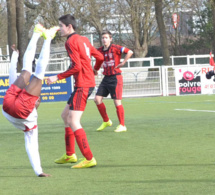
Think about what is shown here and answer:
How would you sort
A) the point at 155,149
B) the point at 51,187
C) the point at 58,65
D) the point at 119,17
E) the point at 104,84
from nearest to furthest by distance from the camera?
the point at 51,187
the point at 155,149
the point at 104,84
the point at 58,65
the point at 119,17

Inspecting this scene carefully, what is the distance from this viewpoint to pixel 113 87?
472 inches

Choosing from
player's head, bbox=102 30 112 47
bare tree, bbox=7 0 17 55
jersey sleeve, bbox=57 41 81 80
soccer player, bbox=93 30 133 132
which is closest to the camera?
jersey sleeve, bbox=57 41 81 80

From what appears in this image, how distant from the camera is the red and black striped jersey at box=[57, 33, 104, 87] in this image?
746 centimetres

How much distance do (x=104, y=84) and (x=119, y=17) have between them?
140ft

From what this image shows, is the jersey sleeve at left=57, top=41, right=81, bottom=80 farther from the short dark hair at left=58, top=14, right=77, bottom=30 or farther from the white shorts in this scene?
the white shorts

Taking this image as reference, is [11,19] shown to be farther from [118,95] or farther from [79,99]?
[79,99]

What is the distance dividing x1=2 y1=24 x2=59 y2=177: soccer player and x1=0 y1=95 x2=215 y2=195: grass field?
1.18 ft

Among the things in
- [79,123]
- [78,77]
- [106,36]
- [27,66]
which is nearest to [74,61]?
[78,77]

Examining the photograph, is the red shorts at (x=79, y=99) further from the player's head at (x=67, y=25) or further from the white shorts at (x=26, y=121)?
the white shorts at (x=26, y=121)

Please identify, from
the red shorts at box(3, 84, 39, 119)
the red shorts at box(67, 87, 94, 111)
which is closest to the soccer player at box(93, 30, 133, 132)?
the red shorts at box(67, 87, 94, 111)

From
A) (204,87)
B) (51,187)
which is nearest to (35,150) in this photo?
(51,187)

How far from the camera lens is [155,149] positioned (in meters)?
9.02

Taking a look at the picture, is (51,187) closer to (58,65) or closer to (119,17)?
(58,65)

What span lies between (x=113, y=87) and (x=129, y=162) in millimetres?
4305
